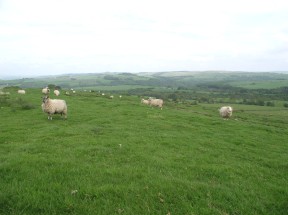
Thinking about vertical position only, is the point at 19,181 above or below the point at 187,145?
above

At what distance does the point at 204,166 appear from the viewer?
38.2ft

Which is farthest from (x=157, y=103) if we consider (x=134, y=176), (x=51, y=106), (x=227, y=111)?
(x=134, y=176)

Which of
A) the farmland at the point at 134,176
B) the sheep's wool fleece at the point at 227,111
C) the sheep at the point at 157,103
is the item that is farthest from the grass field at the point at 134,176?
the sheep at the point at 157,103

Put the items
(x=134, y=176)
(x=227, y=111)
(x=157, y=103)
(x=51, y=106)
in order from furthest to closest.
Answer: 1. (x=157, y=103)
2. (x=227, y=111)
3. (x=51, y=106)
4. (x=134, y=176)

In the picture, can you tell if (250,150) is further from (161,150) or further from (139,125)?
(139,125)

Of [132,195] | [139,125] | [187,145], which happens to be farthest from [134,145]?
[139,125]

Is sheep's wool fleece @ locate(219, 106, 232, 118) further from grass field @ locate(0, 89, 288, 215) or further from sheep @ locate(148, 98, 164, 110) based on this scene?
grass field @ locate(0, 89, 288, 215)

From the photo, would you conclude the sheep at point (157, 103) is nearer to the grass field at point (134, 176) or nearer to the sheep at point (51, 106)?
the sheep at point (51, 106)

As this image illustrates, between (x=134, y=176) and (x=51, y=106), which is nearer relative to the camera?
(x=134, y=176)

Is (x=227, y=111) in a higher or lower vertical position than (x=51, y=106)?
lower

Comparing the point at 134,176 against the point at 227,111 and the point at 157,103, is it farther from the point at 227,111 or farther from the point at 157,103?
the point at 157,103

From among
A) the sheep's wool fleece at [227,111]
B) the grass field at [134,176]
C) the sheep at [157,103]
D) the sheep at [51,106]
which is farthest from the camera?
the sheep at [157,103]

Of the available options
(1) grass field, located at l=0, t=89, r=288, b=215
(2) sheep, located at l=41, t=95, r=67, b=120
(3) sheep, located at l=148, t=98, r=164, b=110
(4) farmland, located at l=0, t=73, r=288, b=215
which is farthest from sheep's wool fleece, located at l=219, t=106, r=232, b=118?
(2) sheep, located at l=41, t=95, r=67, b=120

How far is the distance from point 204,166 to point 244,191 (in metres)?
2.60
